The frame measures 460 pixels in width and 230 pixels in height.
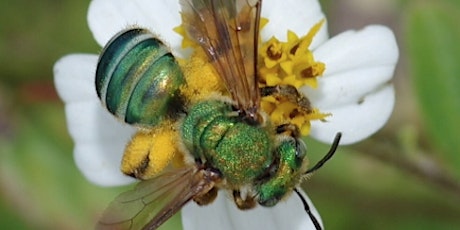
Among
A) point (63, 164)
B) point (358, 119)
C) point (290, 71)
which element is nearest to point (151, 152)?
point (290, 71)

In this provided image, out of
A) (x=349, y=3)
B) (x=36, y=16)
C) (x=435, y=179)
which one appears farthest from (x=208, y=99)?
(x=349, y=3)

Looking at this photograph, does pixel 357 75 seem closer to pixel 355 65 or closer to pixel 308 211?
pixel 355 65

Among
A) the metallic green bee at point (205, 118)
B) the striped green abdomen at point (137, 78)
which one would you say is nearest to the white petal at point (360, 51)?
the metallic green bee at point (205, 118)

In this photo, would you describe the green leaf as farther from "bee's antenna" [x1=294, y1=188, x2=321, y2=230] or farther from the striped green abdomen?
the striped green abdomen

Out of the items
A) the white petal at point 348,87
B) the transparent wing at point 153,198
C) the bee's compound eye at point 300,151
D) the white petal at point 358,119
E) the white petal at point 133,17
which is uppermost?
the white petal at point 133,17

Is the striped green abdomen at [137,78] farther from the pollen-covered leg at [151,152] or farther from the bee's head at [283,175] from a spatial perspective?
the bee's head at [283,175]

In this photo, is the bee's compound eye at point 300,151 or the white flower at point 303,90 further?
the white flower at point 303,90
